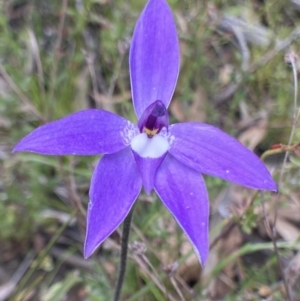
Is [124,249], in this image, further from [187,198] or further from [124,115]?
[124,115]

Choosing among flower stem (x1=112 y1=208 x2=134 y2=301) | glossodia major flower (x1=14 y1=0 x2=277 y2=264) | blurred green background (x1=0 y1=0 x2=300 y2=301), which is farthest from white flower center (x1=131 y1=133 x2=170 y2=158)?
blurred green background (x1=0 y1=0 x2=300 y2=301)

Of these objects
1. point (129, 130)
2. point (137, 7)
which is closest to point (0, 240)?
point (137, 7)

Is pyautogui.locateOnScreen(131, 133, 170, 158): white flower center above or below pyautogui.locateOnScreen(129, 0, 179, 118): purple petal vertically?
below

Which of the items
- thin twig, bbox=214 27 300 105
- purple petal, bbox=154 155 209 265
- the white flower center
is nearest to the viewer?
purple petal, bbox=154 155 209 265

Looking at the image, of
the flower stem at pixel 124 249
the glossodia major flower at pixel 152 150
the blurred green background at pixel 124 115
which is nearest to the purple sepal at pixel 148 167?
the glossodia major flower at pixel 152 150

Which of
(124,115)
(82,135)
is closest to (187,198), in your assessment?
(82,135)

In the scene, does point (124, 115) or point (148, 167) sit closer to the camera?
point (148, 167)

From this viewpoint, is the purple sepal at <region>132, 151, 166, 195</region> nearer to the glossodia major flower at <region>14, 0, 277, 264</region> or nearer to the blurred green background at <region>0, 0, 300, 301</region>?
the glossodia major flower at <region>14, 0, 277, 264</region>

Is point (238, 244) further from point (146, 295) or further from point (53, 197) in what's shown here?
point (53, 197)
